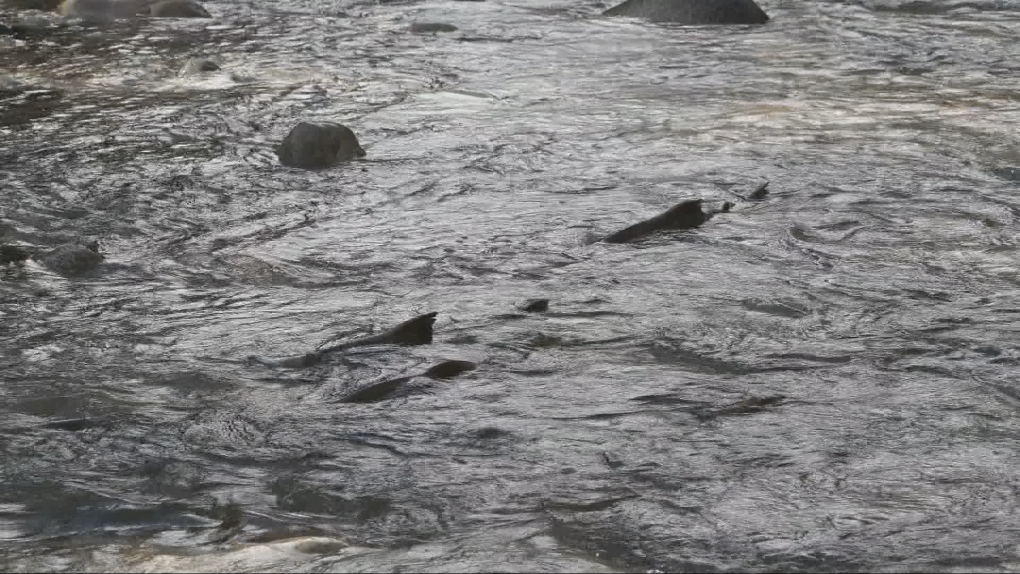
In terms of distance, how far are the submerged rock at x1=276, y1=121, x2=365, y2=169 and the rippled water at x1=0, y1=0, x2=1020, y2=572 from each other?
9 cm

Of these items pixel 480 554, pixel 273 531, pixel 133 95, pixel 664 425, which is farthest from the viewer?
pixel 133 95

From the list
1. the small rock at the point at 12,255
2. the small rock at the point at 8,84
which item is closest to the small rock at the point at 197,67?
the small rock at the point at 8,84

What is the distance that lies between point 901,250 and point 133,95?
Answer: 4189 millimetres

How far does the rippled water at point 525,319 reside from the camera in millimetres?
2734

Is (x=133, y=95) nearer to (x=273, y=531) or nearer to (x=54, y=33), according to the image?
(x=54, y=33)

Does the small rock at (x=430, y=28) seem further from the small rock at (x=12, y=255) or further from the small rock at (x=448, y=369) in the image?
the small rock at (x=448, y=369)

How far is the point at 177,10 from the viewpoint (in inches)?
380

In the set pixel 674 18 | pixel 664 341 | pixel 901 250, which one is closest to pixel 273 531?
pixel 664 341

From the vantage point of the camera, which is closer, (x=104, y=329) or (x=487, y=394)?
(x=487, y=394)

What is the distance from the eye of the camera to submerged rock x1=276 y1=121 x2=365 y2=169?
5.82m

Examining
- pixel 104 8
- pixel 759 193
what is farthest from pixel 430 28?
pixel 759 193

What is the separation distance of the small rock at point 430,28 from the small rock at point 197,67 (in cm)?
158

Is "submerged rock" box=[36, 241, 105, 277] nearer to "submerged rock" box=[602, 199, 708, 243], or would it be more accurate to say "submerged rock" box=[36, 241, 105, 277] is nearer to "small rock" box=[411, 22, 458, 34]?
"submerged rock" box=[602, 199, 708, 243]

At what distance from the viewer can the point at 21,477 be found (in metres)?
3.00
